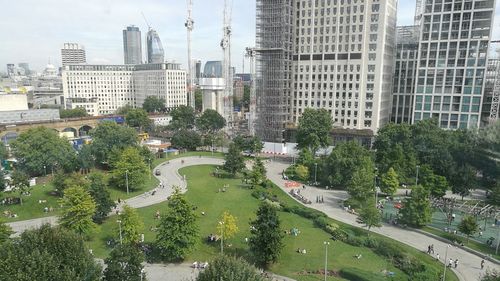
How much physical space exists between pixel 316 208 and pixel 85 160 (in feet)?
149

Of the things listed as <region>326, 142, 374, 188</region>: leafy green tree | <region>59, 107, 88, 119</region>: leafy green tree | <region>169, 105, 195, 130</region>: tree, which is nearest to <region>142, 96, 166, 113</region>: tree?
<region>59, 107, 88, 119</region>: leafy green tree

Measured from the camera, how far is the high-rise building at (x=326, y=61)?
328ft

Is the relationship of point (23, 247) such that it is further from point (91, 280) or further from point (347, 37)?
point (347, 37)

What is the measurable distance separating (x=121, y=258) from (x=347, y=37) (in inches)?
3565

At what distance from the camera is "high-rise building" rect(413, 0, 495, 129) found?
Answer: 92.8 meters

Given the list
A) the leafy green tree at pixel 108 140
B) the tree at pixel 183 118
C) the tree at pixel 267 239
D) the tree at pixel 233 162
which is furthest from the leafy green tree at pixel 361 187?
the tree at pixel 183 118

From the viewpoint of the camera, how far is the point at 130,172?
204 ft

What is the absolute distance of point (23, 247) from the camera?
28.9m

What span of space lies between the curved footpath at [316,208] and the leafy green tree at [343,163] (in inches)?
99.6

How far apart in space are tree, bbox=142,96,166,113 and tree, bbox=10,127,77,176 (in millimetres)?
104890

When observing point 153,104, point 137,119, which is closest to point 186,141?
point 137,119

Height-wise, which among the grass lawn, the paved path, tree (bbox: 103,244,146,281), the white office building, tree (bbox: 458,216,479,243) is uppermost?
the white office building

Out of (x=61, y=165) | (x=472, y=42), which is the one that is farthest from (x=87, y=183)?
(x=472, y=42)

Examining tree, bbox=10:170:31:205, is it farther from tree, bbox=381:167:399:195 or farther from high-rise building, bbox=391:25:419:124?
high-rise building, bbox=391:25:419:124
